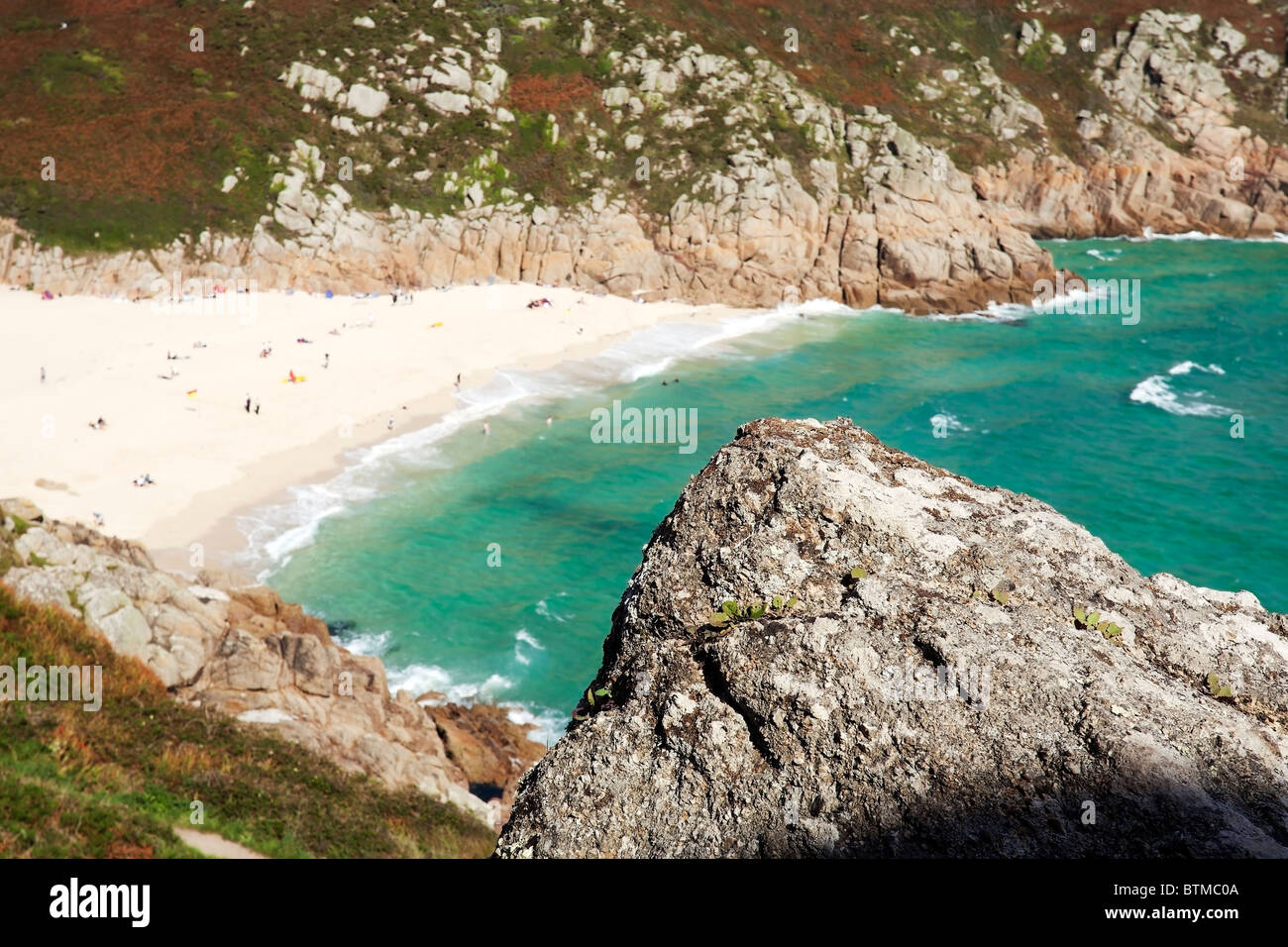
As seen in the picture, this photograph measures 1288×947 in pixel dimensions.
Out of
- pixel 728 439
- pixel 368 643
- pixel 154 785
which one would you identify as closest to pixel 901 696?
pixel 154 785

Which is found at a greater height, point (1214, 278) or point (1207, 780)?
point (1214, 278)

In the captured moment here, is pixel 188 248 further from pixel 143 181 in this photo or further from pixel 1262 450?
pixel 1262 450

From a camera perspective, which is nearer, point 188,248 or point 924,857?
point 924,857

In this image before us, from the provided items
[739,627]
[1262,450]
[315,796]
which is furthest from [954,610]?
[1262,450]

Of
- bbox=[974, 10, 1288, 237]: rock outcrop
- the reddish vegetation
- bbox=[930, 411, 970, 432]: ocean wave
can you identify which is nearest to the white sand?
the reddish vegetation

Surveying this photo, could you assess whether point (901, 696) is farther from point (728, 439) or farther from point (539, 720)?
point (728, 439)

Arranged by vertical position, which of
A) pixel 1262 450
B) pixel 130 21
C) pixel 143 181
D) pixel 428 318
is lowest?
pixel 1262 450

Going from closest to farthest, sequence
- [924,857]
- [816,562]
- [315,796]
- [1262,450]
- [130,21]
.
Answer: [924,857] → [816,562] → [315,796] → [1262,450] → [130,21]
